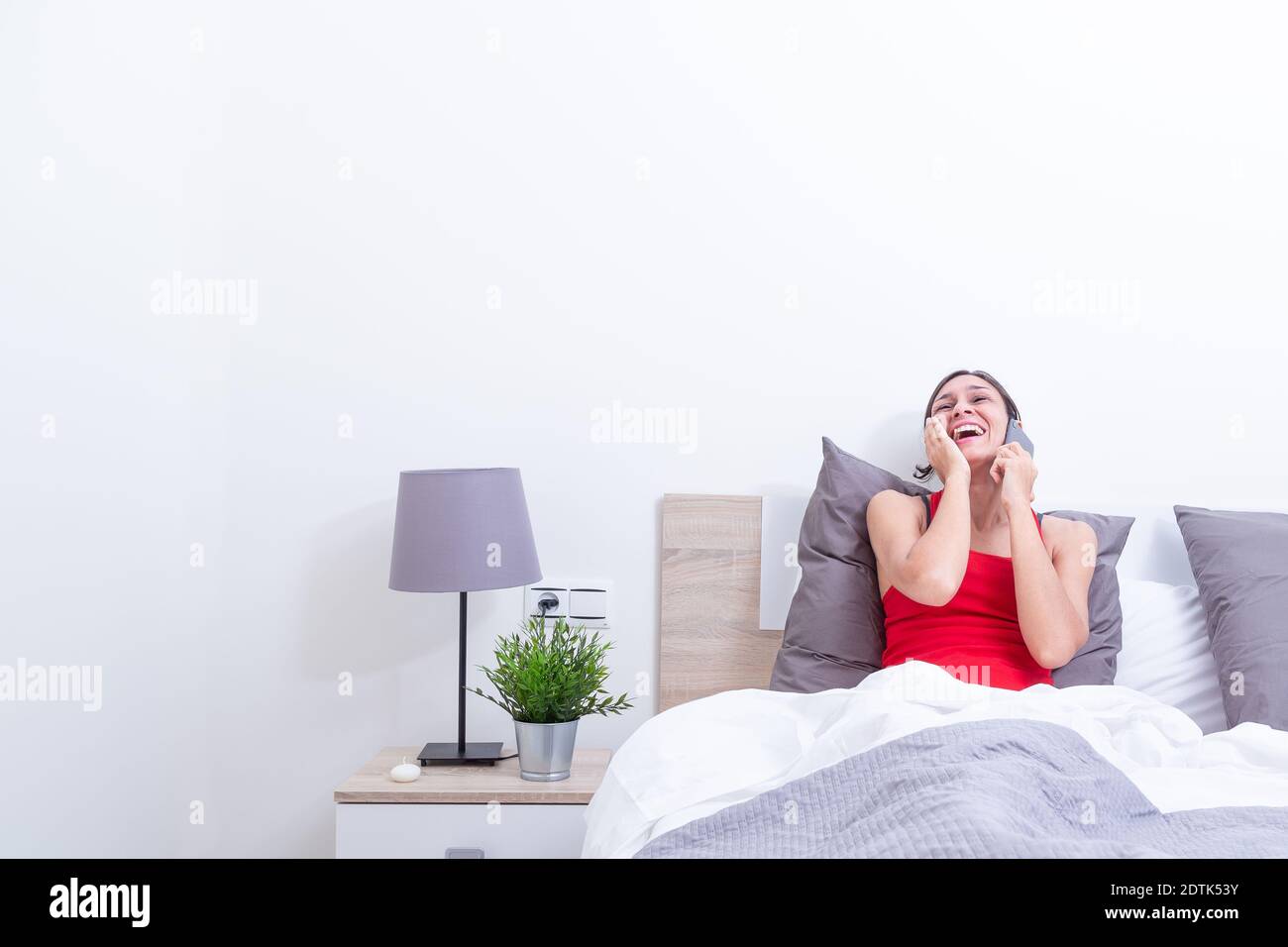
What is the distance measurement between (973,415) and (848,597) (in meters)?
0.44

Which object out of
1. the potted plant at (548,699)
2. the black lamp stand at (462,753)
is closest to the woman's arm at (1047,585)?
the potted plant at (548,699)

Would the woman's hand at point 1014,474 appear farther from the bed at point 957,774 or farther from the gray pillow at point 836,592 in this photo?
the bed at point 957,774

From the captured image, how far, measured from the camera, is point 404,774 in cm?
166

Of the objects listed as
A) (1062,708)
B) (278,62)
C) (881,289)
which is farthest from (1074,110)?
(278,62)

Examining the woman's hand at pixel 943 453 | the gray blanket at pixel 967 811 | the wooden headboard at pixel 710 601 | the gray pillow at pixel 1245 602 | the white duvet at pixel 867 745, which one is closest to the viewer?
the gray blanket at pixel 967 811

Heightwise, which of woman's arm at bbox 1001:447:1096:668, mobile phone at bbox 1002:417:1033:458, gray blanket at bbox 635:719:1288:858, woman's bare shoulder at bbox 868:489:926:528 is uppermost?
mobile phone at bbox 1002:417:1033:458

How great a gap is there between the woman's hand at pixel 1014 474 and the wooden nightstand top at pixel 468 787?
2.99 ft

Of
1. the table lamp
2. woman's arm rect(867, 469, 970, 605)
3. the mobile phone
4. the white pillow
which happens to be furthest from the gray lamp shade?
the white pillow

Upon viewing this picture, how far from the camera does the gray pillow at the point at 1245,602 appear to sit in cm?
155

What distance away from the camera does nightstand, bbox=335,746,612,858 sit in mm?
1616

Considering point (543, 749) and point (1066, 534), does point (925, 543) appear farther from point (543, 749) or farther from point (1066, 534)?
point (543, 749)

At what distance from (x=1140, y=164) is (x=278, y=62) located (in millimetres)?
1847

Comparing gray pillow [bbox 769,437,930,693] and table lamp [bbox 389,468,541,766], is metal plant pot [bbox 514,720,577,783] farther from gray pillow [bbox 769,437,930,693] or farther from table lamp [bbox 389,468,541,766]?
gray pillow [bbox 769,437,930,693]

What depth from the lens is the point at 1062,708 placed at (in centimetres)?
133
